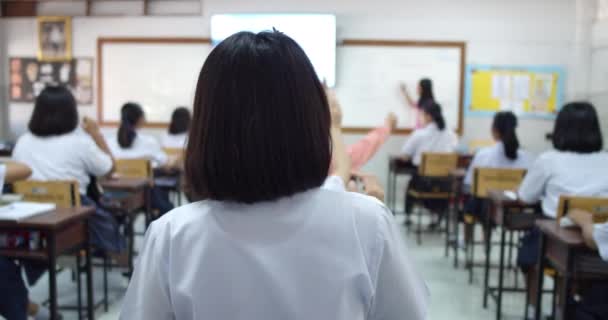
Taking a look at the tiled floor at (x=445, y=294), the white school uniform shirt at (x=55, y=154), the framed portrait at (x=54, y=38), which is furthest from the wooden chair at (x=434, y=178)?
the framed portrait at (x=54, y=38)

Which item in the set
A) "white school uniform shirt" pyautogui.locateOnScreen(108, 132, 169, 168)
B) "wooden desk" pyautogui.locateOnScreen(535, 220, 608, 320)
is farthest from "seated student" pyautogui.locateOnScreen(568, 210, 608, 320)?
"white school uniform shirt" pyautogui.locateOnScreen(108, 132, 169, 168)

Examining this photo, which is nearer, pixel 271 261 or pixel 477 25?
pixel 271 261

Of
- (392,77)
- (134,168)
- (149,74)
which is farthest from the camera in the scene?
(149,74)

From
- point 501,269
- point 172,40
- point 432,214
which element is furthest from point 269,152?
point 172,40

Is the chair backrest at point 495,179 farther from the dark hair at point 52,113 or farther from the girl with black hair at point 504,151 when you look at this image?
the dark hair at point 52,113

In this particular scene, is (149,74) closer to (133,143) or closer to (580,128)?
(133,143)

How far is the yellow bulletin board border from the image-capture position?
5.97m

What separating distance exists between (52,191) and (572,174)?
8.53ft

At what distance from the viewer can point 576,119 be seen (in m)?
2.42

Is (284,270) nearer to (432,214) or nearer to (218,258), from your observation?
(218,258)

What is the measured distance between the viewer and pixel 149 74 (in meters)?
6.31

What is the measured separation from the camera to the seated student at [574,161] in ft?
7.96

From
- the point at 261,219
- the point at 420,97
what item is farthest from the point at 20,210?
the point at 420,97

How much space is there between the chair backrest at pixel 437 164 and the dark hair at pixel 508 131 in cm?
67
